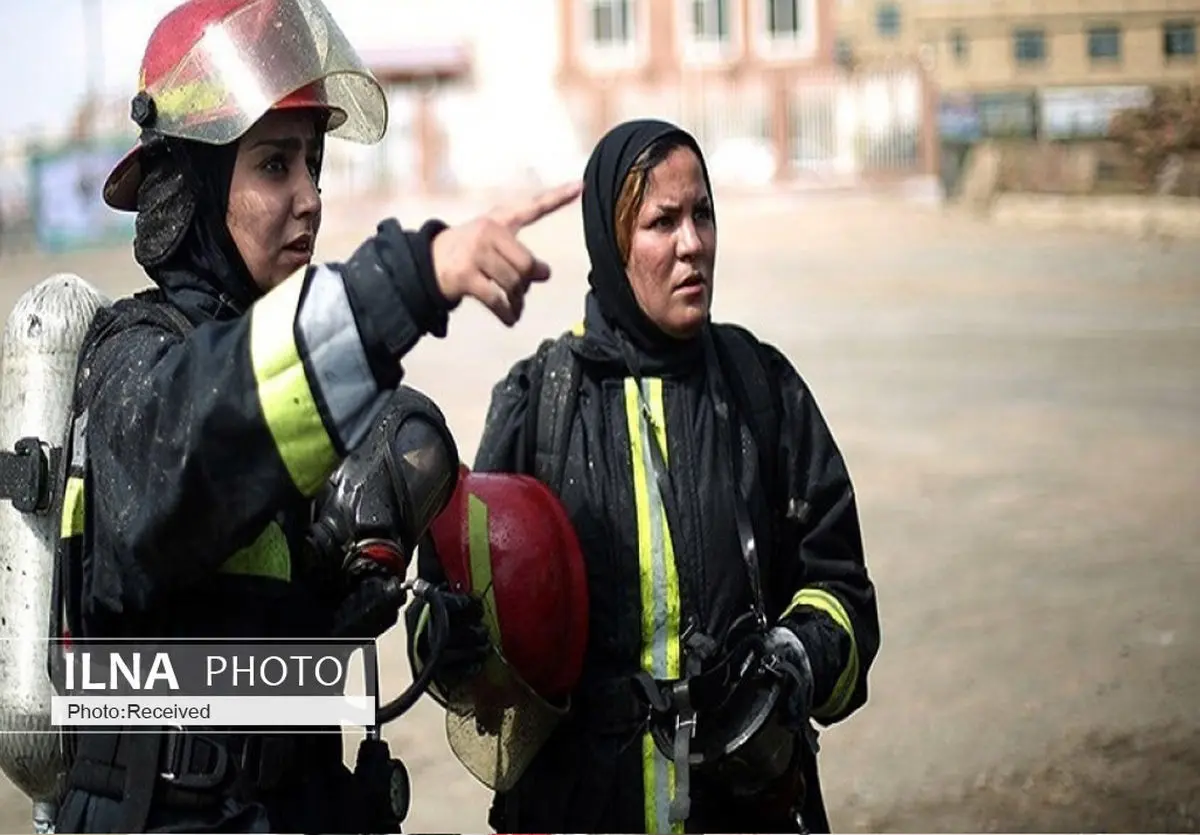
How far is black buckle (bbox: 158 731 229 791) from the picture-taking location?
2.49 m

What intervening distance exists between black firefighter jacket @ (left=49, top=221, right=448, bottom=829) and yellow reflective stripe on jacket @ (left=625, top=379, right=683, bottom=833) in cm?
91

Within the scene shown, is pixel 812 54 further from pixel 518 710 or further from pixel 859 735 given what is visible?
pixel 518 710

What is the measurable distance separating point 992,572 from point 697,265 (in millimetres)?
5246

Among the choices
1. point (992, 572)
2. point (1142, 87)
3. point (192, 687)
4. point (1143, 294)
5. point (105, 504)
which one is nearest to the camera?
point (105, 504)

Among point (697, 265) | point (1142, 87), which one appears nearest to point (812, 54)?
point (1142, 87)

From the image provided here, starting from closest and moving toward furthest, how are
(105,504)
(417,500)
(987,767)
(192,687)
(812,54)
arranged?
(105,504)
(192,687)
(417,500)
(987,767)
(812,54)

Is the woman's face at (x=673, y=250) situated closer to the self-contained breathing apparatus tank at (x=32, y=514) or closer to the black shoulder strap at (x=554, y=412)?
the black shoulder strap at (x=554, y=412)

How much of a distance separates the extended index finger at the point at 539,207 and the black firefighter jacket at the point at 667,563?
92cm

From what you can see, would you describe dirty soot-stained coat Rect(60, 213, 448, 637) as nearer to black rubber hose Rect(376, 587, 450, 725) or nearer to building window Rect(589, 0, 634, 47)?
black rubber hose Rect(376, 587, 450, 725)

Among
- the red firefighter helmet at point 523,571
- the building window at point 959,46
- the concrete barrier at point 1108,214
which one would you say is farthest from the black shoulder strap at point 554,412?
the building window at point 959,46

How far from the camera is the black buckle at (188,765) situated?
2.49 meters

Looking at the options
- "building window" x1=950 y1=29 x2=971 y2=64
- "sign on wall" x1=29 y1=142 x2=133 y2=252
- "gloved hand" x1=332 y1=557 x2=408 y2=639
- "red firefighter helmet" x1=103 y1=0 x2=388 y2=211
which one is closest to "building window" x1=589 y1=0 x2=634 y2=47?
"building window" x1=950 y1=29 x2=971 y2=64

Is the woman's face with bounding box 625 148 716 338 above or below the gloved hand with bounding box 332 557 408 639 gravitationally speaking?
above

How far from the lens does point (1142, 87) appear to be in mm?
28594
